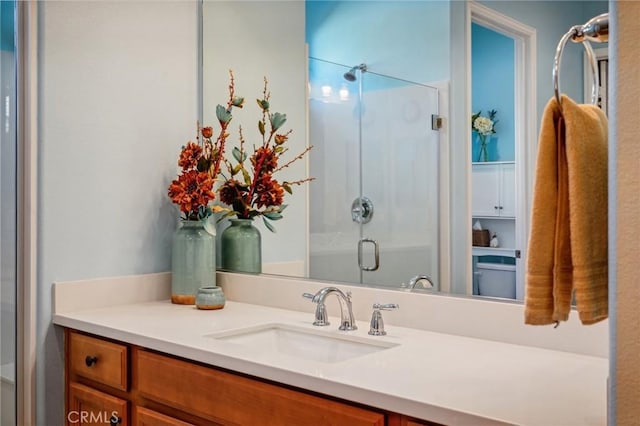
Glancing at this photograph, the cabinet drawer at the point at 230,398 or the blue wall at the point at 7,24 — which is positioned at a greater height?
the blue wall at the point at 7,24

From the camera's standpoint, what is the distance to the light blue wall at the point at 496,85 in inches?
58.9

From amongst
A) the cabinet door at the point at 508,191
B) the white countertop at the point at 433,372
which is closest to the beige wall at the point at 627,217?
the white countertop at the point at 433,372

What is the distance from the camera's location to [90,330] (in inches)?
70.2

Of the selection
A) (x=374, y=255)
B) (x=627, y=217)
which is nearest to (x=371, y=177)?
(x=374, y=255)

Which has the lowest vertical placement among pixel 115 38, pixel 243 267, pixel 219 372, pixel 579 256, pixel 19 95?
pixel 219 372

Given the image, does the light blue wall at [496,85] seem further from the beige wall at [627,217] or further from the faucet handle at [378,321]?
the beige wall at [627,217]

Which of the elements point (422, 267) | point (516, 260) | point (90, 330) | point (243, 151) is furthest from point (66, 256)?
point (516, 260)

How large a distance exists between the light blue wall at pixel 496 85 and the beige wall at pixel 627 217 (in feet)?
2.68

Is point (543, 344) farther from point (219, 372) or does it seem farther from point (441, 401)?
point (219, 372)

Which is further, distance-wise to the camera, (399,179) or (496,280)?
(399,179)

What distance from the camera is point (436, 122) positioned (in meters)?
1.68

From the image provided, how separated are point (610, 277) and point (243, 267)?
161 centimetres

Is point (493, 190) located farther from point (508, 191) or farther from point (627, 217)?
point (627, 217)

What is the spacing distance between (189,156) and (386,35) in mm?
778
